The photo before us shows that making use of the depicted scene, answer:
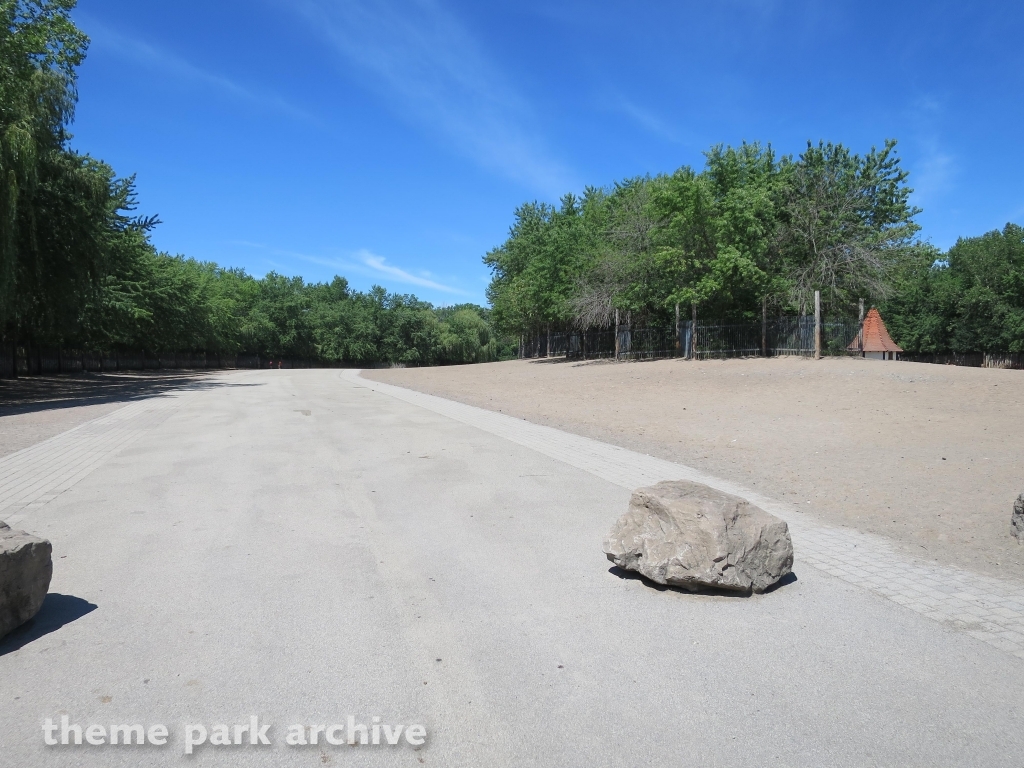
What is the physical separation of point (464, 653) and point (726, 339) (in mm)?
29359

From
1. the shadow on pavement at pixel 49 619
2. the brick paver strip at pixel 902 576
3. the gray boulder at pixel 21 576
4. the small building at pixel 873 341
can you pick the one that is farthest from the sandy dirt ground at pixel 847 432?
the gray boulder at pixel 21 576

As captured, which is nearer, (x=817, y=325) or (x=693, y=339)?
(x=817, y=325)

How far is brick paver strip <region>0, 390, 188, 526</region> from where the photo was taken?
757 cm

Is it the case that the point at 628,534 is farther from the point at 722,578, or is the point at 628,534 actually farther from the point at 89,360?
the point at 89,360

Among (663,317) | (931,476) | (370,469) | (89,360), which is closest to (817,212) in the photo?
(663,317)

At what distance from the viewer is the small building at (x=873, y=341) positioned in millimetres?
28672

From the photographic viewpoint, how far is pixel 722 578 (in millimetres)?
4676

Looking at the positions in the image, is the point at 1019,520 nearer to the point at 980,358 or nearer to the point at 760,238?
the point at 760,238

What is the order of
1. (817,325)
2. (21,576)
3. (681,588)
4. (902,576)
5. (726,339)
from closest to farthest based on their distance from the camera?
1. (21,576)
2. (681,588)
3. (902,576)
4. (817,325)
5. (726,339)

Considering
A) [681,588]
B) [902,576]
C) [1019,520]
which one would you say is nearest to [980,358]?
[1019,520]

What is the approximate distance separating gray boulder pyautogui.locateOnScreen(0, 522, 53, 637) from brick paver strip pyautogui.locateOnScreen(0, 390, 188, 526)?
2787 mm

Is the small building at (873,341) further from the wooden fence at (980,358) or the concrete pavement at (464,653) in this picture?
the concrete pavement at (464,653)

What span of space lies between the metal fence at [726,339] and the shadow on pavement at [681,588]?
24.3 metres

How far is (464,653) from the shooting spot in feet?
12.6
